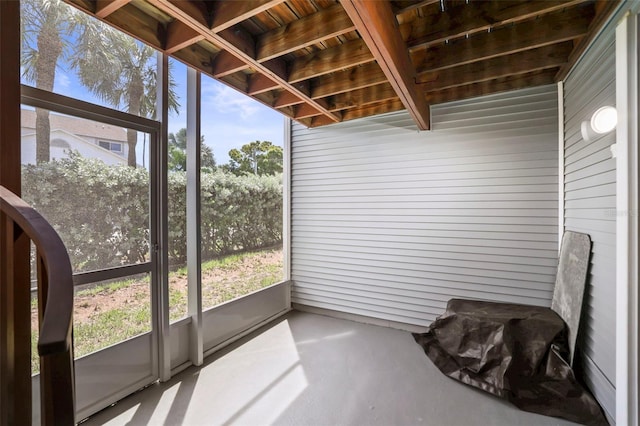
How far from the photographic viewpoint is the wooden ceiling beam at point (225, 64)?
2.46 meters

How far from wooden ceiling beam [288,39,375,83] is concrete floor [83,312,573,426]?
2.81 m

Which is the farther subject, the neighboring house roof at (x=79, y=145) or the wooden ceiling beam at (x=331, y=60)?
the wooden ceiling beam at (x=331, y=60)

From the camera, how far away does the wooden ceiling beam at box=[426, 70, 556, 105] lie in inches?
113

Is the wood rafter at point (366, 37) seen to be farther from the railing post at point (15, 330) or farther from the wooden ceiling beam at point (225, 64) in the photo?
the railing post at point (15, 330)

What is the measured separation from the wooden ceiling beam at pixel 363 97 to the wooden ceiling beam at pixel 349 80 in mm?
379

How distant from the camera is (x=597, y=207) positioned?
2.15 meters

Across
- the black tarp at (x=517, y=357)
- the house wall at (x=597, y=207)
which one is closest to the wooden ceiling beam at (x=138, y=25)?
the house wall at (x=597, y=207)

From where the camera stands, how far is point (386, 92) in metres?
3.16

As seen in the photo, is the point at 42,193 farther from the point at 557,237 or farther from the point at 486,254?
the point at 557,237

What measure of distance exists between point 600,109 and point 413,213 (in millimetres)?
1918

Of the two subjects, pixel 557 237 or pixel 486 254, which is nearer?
pixel 557 237

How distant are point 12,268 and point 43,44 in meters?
1.53

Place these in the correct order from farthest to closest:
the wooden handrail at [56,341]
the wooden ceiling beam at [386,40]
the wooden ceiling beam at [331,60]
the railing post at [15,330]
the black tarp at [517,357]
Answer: the wooden ceiling beam at [331,60] < the black tarp at [517,357] < the wooden ceiling beam at [386,40] < the railing post at [15,330] < the wooden handrail at [56,341]

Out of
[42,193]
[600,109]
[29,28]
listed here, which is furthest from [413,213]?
[29,28]
